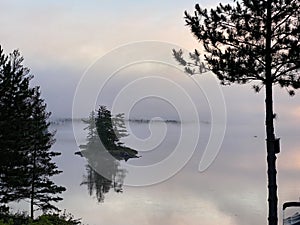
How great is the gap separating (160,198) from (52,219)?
103 feet

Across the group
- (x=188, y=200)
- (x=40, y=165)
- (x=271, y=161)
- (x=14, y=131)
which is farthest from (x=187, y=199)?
(x=271, y=161)

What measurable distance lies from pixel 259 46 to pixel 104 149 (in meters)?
47.1

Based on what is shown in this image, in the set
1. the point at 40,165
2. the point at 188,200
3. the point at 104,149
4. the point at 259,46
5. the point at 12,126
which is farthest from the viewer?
the point at 104,149

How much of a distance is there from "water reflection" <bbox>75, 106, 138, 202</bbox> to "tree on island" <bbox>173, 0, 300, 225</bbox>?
39.0 meters

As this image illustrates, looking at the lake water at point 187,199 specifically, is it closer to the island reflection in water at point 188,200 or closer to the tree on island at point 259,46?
the island reflection in water at point 188,200

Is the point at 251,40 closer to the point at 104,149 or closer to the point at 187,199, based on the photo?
the point at 187,199

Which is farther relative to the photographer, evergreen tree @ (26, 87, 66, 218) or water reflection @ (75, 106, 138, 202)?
water reflection @ (75, 106, 138, 202)

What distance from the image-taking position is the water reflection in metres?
52.5

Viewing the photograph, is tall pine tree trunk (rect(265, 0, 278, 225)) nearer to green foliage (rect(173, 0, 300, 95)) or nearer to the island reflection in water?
green foliage (rect(173, 0, 300, 95))

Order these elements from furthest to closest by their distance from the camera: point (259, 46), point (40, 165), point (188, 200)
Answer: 1. point (188, 200)
2. point (40, 165)
3. point (259, 46)

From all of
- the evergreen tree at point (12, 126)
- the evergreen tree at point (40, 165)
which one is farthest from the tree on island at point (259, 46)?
the evergreen tree at point (40, 165)

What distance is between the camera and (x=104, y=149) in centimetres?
5678

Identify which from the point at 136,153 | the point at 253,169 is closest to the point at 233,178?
the point at 253,169

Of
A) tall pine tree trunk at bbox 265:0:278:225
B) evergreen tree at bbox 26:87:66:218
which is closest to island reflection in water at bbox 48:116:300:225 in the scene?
evergreen tree at bbox 26:87:66:218
